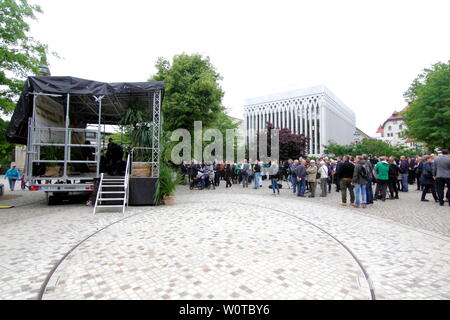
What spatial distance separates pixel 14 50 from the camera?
10438 millimetres

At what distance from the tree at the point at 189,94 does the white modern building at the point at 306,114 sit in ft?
146

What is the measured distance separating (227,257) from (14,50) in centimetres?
1262

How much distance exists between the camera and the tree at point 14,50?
32.3ft

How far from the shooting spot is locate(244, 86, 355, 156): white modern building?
68.2m

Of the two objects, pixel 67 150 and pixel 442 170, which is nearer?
pixel 442 170

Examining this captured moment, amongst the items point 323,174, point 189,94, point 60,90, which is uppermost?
point 189,94

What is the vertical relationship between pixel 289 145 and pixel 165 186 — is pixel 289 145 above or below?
above

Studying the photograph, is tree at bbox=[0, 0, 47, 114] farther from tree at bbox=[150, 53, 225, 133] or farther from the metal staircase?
tree at bbox=[150, 53, 225, 133]

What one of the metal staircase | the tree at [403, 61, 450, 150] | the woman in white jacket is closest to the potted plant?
the metal staircase

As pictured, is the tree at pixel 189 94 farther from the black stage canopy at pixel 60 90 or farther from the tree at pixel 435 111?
the tree at pixel 435 111

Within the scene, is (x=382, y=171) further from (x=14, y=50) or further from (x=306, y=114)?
(x=306, y=114)

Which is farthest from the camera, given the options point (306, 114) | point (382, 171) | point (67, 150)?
point (306, 114)

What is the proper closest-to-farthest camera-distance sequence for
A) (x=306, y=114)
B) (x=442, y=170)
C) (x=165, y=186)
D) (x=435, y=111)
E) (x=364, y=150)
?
(x=442, y=170)
(x=165, y=186)
(x=435, y=111)
(x=364, y=150)
(x=306, y=114)

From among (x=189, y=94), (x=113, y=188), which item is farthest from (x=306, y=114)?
(x=113, y=188)
